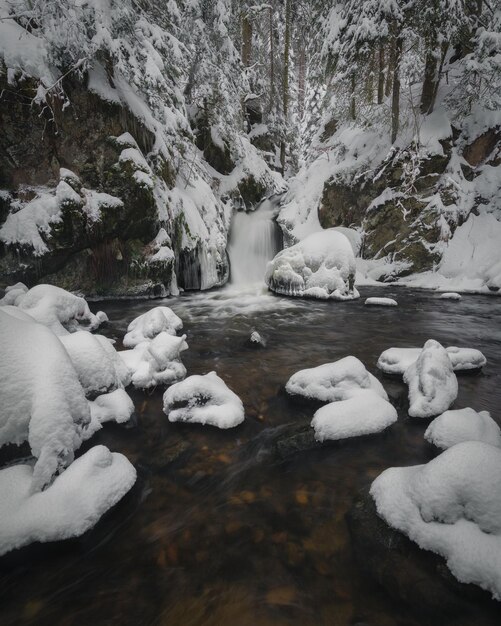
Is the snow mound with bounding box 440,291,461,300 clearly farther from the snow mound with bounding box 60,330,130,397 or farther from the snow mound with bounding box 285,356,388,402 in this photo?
the snow mound with bounding box 60,330,130,397

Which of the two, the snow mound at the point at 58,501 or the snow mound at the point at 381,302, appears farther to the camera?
the snow mound at the point at 381,302

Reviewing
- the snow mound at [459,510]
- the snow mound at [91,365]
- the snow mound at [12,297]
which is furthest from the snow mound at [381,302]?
the snow mound at [12,297]

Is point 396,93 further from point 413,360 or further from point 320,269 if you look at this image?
point 413,360

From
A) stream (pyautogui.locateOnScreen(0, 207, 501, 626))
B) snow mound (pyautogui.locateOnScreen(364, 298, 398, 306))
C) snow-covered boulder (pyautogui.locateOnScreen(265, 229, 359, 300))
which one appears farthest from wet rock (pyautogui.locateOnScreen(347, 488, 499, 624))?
snow-covered boulder (pyautogui.locateOnScreen(265, 229, 359, 300))

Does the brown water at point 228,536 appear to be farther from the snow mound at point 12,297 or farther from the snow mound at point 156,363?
the snow mound at point 12,297

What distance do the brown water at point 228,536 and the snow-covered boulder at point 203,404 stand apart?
0.11 metres

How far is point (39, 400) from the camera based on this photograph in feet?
8.31

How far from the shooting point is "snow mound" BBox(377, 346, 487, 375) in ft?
15.4

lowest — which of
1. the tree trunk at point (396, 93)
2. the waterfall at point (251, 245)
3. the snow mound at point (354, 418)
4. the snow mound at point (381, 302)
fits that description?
the snow mound at point (354, 418)

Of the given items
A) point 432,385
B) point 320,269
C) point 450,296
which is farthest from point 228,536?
point 450,296

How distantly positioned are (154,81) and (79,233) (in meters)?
4.68

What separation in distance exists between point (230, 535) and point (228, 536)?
0.05 ft

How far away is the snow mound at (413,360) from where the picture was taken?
4.69 metres

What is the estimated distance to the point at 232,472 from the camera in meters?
2.96
